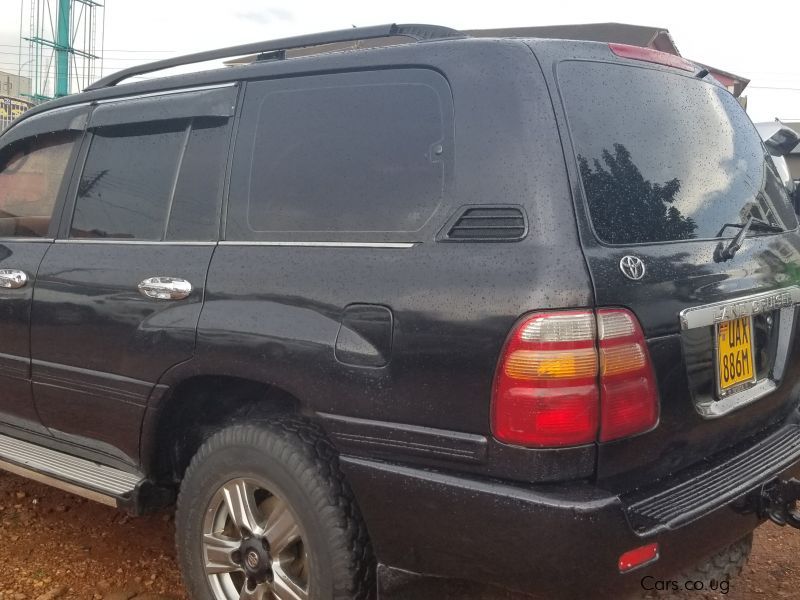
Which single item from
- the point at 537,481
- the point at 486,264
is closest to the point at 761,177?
the point at 486,264

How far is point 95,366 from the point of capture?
2.75 meters

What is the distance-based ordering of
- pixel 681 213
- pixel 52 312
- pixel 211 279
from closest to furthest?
pixel 681 213, pixel 211 279, pixel 52 312

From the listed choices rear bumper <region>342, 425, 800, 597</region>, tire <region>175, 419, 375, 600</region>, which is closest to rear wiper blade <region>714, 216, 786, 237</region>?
rear bumper <region>342, 425, 800, 597</region>

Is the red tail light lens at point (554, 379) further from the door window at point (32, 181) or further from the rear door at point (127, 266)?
the door window at point (32, 181)

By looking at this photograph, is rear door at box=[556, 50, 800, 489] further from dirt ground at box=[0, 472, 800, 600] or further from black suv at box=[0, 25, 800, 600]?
dirt ground at box=[0, 472, 800, 600]

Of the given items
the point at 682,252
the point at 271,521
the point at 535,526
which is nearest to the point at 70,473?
the point at 271,521

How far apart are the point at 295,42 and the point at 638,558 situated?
2.01 metres

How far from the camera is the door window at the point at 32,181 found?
3.18 meters

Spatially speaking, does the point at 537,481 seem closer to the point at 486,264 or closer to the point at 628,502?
the point at 628,502

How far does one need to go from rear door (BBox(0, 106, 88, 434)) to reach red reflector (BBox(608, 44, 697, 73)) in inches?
85.5

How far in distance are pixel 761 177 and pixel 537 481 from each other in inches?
60.2

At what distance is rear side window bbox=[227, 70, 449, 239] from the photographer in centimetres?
212

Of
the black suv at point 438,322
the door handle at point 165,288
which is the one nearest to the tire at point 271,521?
the black suv at point 438,322

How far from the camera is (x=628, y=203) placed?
2020 mm
